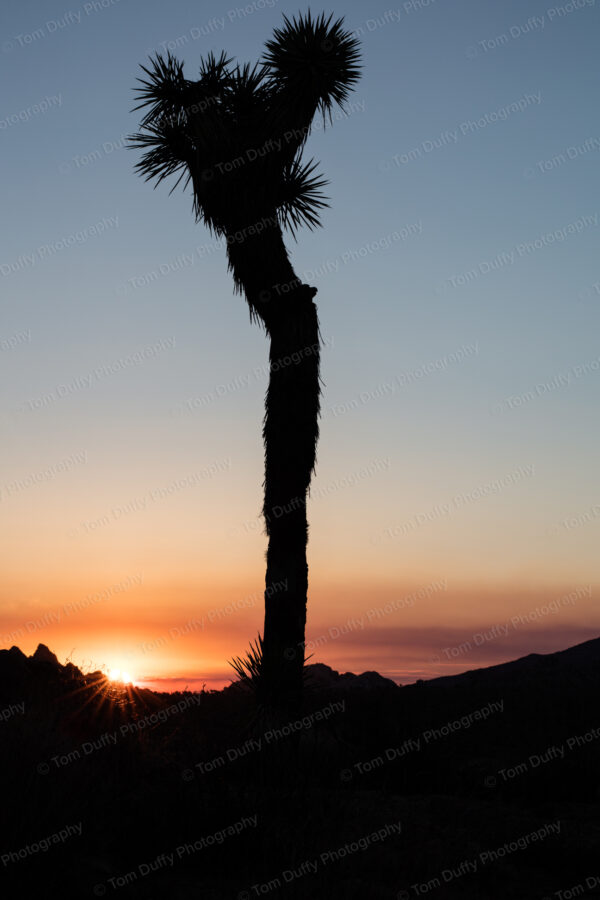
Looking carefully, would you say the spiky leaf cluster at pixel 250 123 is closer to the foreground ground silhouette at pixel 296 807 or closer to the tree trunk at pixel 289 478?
the tree trunk at pixel 289 478

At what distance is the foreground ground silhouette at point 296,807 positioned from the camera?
5.89 metres

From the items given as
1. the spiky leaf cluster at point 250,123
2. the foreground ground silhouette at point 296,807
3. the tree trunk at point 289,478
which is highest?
the spiky leaf cluster at point 250,123

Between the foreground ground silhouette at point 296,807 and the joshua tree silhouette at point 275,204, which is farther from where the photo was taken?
the joshua tree silhouette at point 275,204

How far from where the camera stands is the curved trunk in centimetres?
1094

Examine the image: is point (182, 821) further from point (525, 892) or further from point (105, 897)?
point (525, 892)

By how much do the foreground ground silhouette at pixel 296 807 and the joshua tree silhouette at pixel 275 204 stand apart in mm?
1882

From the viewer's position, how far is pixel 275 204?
1243cm

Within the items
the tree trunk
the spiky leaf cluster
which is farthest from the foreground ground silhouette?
the spiky leaf cluster

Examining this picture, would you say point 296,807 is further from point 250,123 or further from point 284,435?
point 250,123

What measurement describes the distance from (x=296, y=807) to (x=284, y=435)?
5279mm

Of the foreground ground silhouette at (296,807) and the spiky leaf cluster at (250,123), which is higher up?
the spiky leaf cluster at (250,123)

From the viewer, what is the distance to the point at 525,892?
6.58m

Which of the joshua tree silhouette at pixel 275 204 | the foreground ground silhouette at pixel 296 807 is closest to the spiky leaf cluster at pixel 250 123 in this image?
the joshua tree silhouette at pixel 275 204

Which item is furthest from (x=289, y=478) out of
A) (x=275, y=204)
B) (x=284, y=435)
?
(x=275, y=204)
